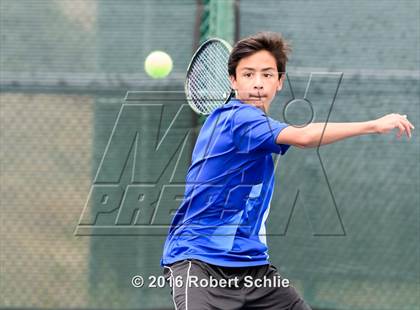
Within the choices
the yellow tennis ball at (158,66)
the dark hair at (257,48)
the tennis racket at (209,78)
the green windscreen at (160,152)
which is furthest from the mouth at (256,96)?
the yellow tennis ball at (158,66)

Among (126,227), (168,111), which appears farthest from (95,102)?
(126,227)

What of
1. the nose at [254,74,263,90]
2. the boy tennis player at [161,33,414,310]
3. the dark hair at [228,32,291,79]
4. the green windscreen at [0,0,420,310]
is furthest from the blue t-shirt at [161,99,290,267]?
the green windscreen at [0,0,420,310]

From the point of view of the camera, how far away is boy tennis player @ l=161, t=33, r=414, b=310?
10.9 feet

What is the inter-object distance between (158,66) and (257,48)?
1.81 m

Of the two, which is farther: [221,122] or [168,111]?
[168,111]

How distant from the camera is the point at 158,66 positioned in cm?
526

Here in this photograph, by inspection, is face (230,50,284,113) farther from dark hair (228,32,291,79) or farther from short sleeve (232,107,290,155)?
short sleeve (232,107,290,155)

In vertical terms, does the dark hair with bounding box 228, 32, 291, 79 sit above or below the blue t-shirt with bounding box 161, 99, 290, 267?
above

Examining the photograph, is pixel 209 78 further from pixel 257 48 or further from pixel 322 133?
pixel 322 133

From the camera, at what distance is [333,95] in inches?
206

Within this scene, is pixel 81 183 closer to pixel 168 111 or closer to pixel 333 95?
pixel 168 111

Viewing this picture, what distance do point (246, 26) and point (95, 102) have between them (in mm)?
1006

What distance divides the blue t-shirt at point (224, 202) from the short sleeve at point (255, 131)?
0.06ft

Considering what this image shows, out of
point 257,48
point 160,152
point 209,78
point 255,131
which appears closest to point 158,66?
point 160,152
